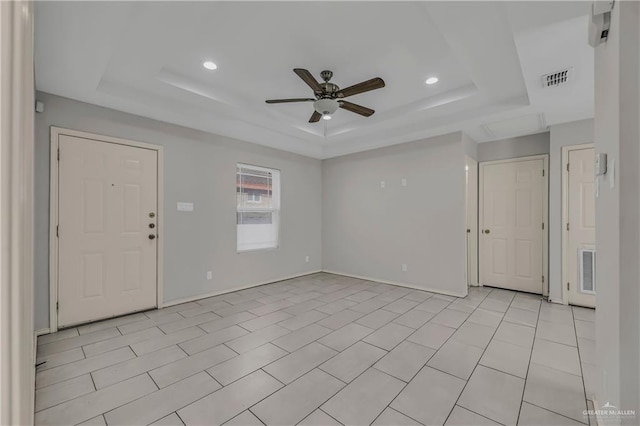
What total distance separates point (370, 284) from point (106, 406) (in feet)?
12.9

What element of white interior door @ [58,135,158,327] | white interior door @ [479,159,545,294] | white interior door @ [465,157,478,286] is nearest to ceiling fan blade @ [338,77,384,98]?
white interior door @ [58,135,158,327]

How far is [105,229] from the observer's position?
10.7 feet

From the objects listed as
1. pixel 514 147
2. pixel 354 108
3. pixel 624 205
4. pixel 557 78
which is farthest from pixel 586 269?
pixel 354 108

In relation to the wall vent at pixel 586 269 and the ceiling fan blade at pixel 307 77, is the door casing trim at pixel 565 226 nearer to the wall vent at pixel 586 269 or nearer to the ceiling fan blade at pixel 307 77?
the wall vent at pixel 586 269

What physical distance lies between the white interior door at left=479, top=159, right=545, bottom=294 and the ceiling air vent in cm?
208

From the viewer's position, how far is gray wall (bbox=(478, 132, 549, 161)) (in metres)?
4.32

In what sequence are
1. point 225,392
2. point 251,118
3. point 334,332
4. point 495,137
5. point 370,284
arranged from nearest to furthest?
point 225,392 → point 334,332 → point 251,118 → point 495,137 → point 370,284

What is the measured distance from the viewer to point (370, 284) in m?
4.99

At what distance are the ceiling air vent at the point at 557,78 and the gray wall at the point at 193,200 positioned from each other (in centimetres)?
391

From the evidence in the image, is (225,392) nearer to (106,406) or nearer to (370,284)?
(106,406)

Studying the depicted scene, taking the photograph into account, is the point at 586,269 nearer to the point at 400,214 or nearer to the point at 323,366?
the point at 400,214

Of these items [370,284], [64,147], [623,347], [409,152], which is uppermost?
[409,152]

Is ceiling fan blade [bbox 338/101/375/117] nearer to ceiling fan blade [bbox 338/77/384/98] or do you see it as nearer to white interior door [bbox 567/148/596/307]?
ceiling fan blade [bbox 338/77/384/98]

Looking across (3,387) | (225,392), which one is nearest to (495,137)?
(225,392)
